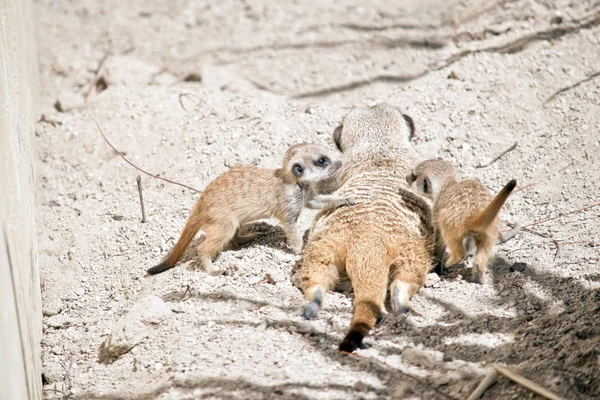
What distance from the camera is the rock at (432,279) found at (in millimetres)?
3424

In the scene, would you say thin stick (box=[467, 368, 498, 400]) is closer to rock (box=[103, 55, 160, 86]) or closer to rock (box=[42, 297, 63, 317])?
rock (box=[42, 297, 63, 317])

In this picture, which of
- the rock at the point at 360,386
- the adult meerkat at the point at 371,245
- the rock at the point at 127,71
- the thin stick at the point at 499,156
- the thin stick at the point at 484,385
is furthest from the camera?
the rock at the point at 127,71

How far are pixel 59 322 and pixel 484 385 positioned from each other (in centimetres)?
208

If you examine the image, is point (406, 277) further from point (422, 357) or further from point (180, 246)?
point (180, 246)

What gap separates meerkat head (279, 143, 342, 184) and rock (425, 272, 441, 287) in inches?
31.4

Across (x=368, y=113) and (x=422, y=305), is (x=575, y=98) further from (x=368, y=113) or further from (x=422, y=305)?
(x=422, y=305)

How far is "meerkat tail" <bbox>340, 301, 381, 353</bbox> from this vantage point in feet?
9.07

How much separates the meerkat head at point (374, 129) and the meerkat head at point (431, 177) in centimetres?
53

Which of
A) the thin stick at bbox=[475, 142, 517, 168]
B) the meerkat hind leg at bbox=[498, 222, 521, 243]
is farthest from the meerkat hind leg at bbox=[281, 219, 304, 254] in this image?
the thin stick at bbox=[475, 142, 517, 168]

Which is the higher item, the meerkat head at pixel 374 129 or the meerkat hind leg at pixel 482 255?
the meerkat head at pixel 374 129

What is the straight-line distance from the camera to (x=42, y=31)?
6453mm

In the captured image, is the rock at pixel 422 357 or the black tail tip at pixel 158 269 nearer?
the rock at pixel 422 357

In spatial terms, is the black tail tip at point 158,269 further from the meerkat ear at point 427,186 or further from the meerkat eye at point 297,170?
the meerkat ear at point 427,186

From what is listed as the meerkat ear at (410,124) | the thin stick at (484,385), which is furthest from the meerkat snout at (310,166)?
the thin stick at (484,385)
